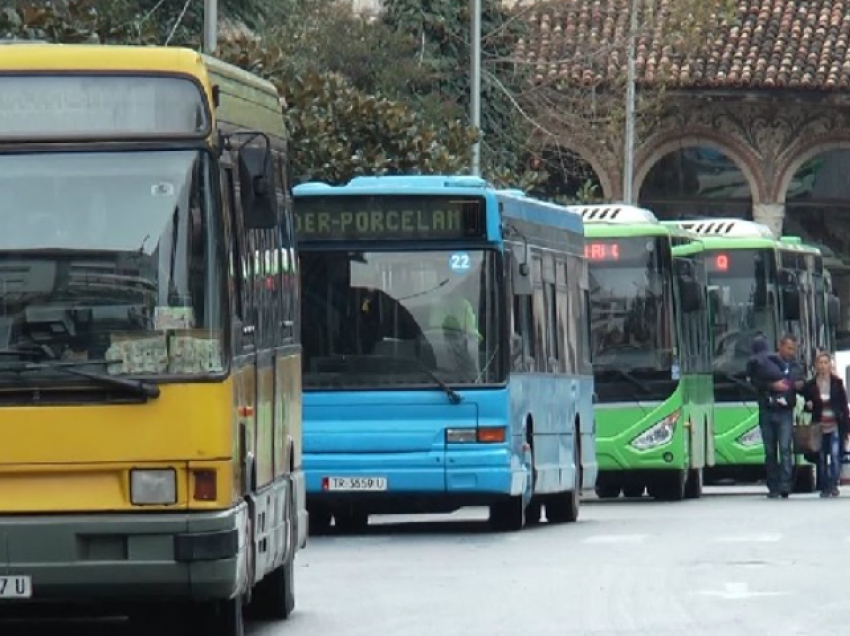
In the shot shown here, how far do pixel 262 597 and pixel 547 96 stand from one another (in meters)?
35.2

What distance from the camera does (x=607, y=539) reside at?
899 inches

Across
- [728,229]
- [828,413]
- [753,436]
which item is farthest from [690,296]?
[728,229]

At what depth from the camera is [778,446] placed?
32.9 m

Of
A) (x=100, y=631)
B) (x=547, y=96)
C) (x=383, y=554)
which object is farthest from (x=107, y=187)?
(x=547, y=96)

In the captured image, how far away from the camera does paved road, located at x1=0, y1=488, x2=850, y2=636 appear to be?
14742 mm

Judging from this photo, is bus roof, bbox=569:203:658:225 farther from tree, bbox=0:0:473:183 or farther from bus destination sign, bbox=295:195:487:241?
bus destination sign, bbox=295:195:487:241

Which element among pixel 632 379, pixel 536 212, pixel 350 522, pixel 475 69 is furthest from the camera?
pixel 475 69

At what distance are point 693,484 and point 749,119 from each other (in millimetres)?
29259

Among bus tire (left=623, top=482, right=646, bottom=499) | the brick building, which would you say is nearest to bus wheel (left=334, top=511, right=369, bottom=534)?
bus tire (left=623, top=482, right=646, bottom=499)

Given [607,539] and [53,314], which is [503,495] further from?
[53,314]

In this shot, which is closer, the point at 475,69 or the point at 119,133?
the point at 119,133

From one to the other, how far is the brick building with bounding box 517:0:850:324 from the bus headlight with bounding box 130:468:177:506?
4684 centimetres

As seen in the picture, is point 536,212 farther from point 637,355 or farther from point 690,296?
point 690,296

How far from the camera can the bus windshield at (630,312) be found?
31.6 metres
